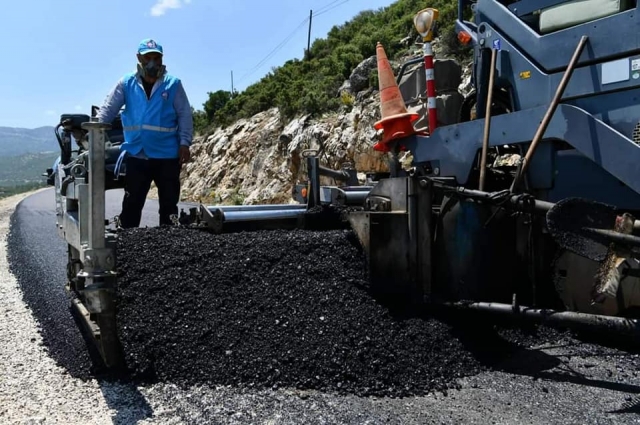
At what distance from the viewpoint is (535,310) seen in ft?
9.88

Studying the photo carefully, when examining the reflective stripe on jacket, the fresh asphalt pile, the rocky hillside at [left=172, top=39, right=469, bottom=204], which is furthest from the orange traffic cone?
the rocky hillside at [left=172, top=39, right=469, bottom=204]

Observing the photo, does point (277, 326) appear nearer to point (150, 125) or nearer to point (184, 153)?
point (184, 153)

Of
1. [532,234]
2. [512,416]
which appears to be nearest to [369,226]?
[532,234]

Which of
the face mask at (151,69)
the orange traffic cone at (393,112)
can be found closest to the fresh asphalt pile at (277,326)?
the orange traffic cone at (393,112)

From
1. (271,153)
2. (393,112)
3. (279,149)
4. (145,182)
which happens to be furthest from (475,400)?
(271,153)

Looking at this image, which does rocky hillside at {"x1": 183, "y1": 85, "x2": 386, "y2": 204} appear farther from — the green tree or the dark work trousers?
the dark work trousers

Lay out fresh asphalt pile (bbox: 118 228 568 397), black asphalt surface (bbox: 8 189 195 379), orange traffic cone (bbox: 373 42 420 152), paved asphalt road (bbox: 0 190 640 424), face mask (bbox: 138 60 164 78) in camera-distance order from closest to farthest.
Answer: paved asphalt road (bbox: 0 190 640 424) < fresh asphalt pile (bbox: 118 228 568 397) < black asphalt surface (bbox: 8 189 195 379) < orange traffic cone (bbox: 373 42 420 152) < face mask (bbox: 138 60 164 78)

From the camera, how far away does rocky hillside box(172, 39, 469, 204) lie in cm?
1642

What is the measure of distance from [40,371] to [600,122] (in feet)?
11.0

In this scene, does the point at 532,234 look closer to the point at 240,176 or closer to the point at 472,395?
the point at 472,395

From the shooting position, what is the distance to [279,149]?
20.8m

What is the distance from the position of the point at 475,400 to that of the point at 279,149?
18351mm

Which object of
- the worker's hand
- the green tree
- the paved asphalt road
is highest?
the green tree

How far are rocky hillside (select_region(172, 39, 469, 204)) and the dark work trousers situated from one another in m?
7.94
